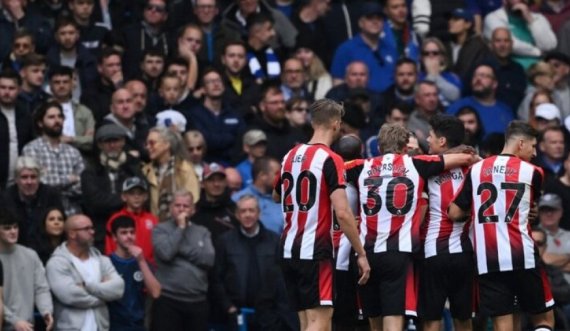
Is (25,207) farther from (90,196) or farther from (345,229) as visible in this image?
(345,229)

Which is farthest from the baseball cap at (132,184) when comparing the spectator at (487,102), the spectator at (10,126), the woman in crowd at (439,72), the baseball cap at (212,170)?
the woman in crowd at (439,72)

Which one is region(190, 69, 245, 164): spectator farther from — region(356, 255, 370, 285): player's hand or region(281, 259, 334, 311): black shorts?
region(356, 255, 370, 285): player's hand

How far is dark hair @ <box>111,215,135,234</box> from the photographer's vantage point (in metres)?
19.2

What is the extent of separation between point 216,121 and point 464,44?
4716 millimetres

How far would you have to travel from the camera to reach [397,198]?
16078mm

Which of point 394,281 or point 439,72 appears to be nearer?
point 394,281

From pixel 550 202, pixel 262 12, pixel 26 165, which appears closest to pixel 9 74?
pixel 26 165

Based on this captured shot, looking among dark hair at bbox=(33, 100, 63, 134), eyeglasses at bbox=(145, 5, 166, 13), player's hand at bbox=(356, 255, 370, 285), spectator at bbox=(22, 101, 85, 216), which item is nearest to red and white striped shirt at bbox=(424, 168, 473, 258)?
player's hand at bbox=(356, 255, 370, 285)

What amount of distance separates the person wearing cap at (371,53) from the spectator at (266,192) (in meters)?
3.36

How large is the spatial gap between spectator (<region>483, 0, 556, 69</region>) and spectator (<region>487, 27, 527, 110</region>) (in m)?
0.82

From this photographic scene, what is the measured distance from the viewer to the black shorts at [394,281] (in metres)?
16.0

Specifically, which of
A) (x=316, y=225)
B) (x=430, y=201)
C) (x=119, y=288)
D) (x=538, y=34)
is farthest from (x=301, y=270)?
(x=538, y=34)

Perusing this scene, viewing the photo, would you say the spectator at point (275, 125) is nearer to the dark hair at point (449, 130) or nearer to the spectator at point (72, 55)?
the spectator at point (72, 55)

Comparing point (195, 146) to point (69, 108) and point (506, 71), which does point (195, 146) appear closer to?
point (69, 108)
